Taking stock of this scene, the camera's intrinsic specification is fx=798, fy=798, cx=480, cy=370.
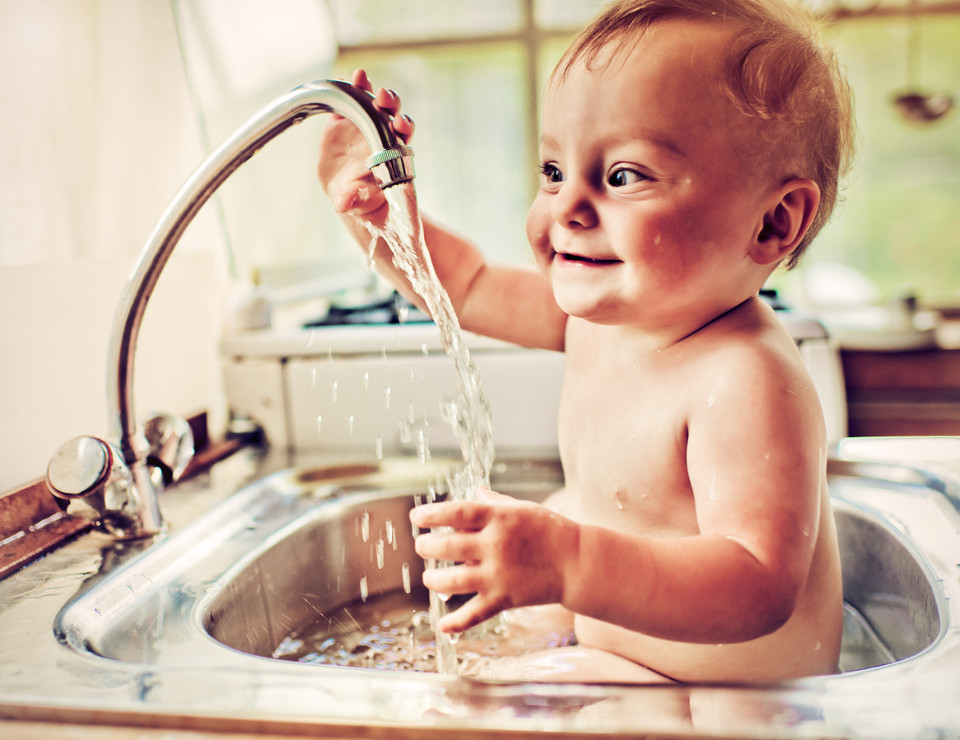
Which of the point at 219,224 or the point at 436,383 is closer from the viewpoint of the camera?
the point at 436,383

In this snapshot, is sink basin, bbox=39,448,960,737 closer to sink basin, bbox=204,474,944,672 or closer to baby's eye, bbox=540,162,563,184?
sink basin, bbox=204,474,944,672

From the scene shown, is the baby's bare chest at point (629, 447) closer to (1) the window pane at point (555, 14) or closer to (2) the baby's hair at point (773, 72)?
(2) the baby's hair at point (773, 72)

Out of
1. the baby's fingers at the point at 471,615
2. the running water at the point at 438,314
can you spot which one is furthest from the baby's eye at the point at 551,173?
the baby's fingers at the point at 471,615

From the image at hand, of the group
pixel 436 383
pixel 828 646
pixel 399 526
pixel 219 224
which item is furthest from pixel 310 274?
pixel 828 646

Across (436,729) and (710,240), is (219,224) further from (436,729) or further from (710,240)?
(436,729)

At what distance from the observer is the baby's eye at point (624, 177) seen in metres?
0.59

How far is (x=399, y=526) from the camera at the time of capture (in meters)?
0.99

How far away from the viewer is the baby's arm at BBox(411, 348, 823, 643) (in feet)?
1.49

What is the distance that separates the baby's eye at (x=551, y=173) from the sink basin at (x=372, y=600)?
397 millimetres

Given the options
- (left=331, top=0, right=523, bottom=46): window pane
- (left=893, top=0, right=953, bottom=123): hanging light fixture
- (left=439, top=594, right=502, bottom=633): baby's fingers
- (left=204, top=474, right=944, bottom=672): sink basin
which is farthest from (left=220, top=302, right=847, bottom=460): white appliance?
(left=331, top=0, right=523, bottom=46): window pane

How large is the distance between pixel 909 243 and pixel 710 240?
2.57 m

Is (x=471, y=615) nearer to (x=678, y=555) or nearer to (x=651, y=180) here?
(x=678, y=555)

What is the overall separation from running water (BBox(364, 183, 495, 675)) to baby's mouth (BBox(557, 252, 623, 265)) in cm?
13

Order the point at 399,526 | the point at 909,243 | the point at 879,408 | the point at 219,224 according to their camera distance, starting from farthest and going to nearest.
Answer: the point at 909,243
the point at 879,408
the point at 219,224
the point at 399,526
